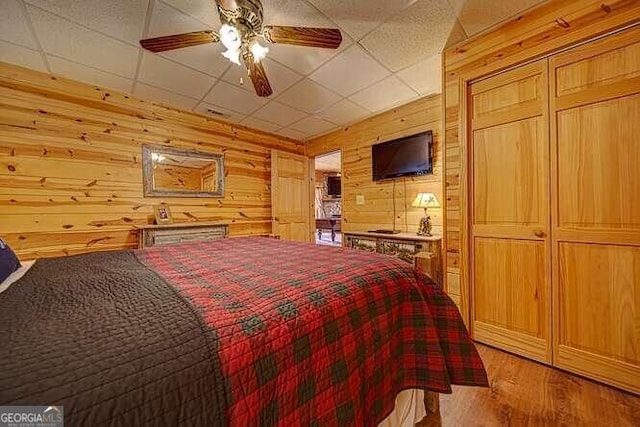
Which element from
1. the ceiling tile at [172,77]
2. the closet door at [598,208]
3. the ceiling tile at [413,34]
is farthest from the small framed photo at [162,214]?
the closet door at [598,208]

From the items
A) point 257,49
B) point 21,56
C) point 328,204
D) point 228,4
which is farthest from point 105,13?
point 328,204

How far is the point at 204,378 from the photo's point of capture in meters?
0.53

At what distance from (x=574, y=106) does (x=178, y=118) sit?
4009mm

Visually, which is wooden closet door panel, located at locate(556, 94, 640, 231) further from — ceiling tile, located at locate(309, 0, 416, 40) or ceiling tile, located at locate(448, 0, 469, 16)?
ceiling tile, located at locate(309, 0, 416, 40)

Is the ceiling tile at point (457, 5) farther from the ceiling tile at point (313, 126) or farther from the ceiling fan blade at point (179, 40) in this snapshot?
the ceiling tile at point (313, 126)

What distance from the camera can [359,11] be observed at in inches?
70.6

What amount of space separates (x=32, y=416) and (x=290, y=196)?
4216mm

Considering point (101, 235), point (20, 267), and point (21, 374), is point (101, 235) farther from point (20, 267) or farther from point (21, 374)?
point (21, 374)

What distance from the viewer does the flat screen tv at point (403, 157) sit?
124 inches

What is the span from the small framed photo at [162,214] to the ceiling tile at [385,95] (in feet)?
8.96

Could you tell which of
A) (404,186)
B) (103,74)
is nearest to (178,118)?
(103,74)

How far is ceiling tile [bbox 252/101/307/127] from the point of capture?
3371mm

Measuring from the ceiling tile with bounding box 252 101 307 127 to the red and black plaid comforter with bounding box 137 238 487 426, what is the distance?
2472 millimetres

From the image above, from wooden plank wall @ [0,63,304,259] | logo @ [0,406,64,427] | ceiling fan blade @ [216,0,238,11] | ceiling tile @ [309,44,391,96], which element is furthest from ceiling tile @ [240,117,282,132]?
logo @ [0,406,64,427]
